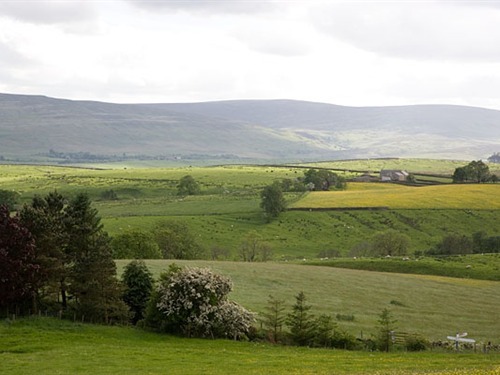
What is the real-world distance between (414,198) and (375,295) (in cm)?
7890

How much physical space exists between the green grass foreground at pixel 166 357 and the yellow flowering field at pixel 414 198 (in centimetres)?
9112

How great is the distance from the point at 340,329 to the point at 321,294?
14069mm

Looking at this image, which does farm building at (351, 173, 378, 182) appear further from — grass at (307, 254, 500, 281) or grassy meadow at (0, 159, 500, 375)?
grass at (307, 254, 500, 281)

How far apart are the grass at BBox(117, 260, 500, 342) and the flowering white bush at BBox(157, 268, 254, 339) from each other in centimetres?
617

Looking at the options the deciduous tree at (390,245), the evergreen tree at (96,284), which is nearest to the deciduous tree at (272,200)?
the deciduous tree at (390,245)

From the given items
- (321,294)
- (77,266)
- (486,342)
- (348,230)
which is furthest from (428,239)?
(77,266)

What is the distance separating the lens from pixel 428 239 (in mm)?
118312

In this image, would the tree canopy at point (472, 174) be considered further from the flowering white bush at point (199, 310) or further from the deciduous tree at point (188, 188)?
the flowering white bush at point (199, 310)

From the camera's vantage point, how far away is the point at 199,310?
5209 centimetres

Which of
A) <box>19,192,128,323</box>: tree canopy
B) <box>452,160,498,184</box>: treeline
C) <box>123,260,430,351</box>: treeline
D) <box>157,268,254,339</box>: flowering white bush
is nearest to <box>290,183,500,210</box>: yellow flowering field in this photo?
<box>452,160,498,184</box>: treeline

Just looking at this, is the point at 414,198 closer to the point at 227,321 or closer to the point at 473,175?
the point at 473,175

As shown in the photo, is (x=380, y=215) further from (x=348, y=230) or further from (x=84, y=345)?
(x=84, y=345)

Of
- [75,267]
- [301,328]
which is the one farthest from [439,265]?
[75,267]

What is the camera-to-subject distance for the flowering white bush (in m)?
51.4
